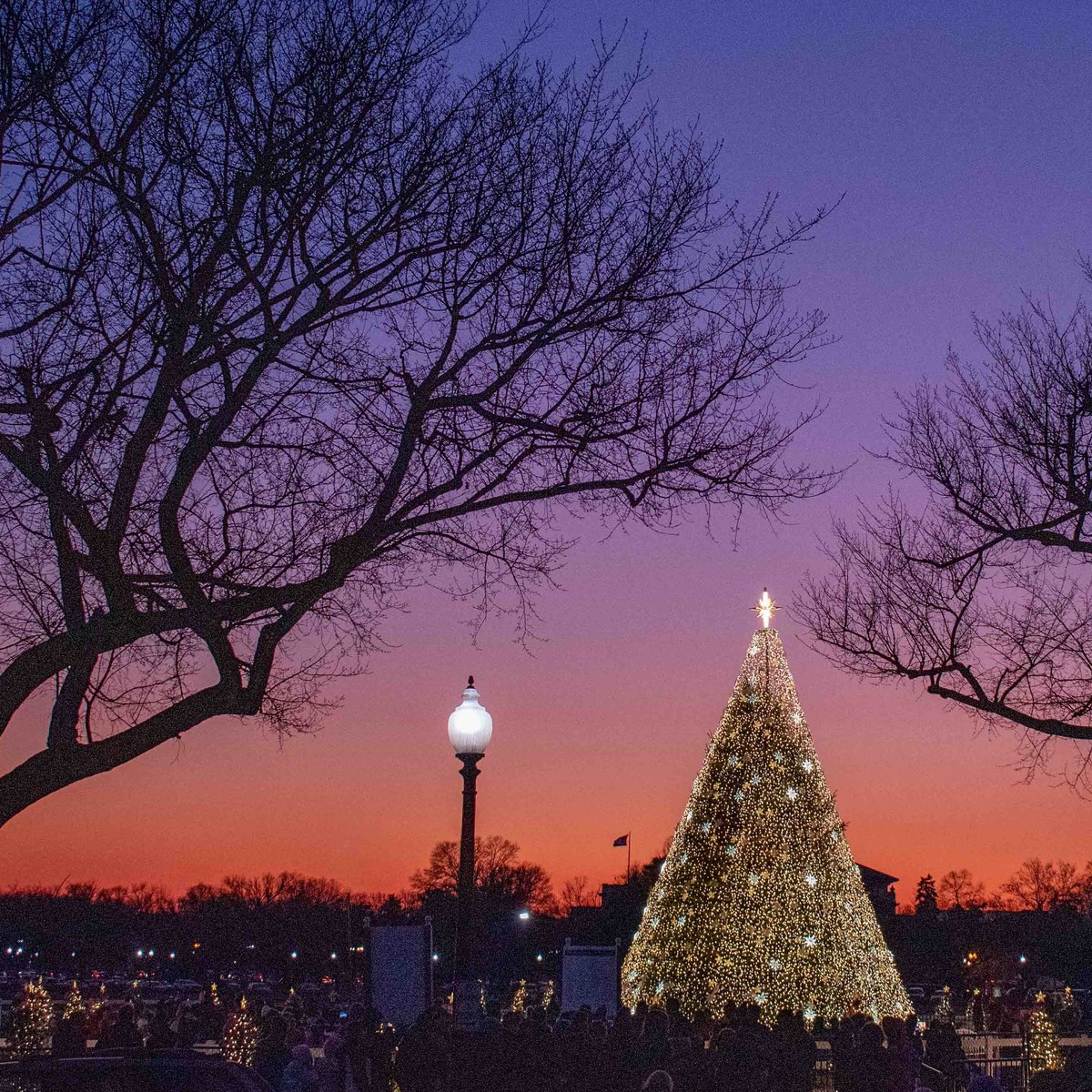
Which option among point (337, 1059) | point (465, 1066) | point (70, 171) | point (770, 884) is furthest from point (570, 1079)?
point (770, 884)

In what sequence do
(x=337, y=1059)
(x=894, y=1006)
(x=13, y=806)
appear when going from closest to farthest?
(x=13, y=806), (x=337, y=1059), (x=894, y=1006)

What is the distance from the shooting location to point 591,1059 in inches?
539

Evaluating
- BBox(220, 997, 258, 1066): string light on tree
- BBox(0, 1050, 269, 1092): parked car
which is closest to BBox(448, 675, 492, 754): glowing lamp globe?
BBox(0, 1050, 269, 1092): parked car

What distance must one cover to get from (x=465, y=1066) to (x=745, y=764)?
16268mm

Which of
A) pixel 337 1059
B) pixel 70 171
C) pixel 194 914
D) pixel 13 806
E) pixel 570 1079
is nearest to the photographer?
pixel 13 806

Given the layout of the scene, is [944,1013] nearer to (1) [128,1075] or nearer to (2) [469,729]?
(2) [469,729]

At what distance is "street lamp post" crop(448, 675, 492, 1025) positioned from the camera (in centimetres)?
1300

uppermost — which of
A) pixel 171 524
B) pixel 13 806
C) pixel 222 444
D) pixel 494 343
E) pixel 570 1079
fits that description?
pixel 494 343

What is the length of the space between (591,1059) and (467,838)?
2.41m

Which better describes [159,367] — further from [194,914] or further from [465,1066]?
[194,914]

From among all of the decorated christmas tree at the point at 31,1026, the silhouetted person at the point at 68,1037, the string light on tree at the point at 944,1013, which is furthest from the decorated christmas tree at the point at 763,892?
the silhouetted person at the point at 68,1037

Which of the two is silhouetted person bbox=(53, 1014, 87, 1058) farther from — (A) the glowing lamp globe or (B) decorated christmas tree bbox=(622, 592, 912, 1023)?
(B) decorated christmas tree bbox=(622, 592, 912, 1023)

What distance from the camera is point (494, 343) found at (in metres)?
10.2

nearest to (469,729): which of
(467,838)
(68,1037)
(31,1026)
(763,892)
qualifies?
(467,838)
